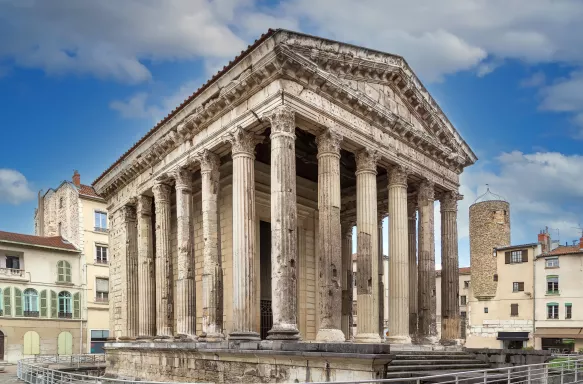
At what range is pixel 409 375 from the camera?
12203 millimetres

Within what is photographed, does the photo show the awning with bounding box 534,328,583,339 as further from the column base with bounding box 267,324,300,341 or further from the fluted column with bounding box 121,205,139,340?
the column base with bounding box 267,324,300,341

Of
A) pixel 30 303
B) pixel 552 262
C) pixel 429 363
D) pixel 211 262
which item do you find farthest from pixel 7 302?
pixel 552 262

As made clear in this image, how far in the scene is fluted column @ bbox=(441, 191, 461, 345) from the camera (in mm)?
18875

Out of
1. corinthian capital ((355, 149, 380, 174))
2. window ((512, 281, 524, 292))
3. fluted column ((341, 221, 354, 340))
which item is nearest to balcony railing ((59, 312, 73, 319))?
fluted column ((341, 221, 354, 340))

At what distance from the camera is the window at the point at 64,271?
3344cm

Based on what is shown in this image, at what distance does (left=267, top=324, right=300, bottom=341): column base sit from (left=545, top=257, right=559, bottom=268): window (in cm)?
3214

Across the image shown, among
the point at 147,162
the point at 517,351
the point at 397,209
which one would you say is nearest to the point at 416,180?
the point at 397,209

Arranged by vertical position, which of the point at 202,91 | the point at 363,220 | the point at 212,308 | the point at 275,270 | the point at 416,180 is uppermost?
the point at 202,91

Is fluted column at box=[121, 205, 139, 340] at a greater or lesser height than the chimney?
lesser

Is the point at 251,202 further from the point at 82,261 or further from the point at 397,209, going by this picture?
the point at 82,261

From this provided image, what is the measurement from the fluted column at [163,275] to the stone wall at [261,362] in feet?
2.80

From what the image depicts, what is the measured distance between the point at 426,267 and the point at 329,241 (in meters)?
5.88

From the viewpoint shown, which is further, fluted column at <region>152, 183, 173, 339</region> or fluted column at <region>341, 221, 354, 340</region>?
fluted column at <region>341, 221, 354, 340</region>

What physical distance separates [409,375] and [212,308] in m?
5.68
